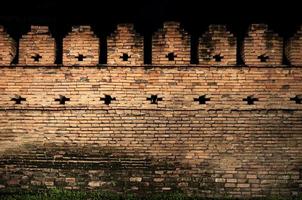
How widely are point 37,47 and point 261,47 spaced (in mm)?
4179

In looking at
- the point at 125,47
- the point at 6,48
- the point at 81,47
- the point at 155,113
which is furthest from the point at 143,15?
the point at 6,48

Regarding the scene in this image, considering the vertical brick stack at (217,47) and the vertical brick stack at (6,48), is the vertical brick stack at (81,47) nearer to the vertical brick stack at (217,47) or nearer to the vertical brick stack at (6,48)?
the vertical brick stack at (6,48)

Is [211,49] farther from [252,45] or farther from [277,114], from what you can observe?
[277,114]

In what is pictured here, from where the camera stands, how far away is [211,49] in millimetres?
5805

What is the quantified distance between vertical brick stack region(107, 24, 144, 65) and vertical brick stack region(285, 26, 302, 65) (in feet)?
8.93

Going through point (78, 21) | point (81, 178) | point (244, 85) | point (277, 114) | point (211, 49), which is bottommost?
point (81, 178)

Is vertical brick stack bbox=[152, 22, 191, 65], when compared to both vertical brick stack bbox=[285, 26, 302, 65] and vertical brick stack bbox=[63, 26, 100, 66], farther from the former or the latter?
vertical brick stack bbox=[285, 26, 302, 65]

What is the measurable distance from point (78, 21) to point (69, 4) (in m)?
0.35

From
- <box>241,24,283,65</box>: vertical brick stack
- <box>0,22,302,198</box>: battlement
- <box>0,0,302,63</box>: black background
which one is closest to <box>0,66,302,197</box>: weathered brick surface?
<box>0,22,302,198</box>: battlement

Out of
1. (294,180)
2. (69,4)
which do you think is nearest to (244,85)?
(294,180)

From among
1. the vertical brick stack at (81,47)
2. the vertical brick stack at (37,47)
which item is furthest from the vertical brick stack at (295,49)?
the vertical brick stack at (37,47)

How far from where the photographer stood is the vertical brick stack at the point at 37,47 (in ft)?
19.2

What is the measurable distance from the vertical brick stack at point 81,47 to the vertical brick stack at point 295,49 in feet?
11.6

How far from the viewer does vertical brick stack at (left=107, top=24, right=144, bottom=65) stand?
5.82m
